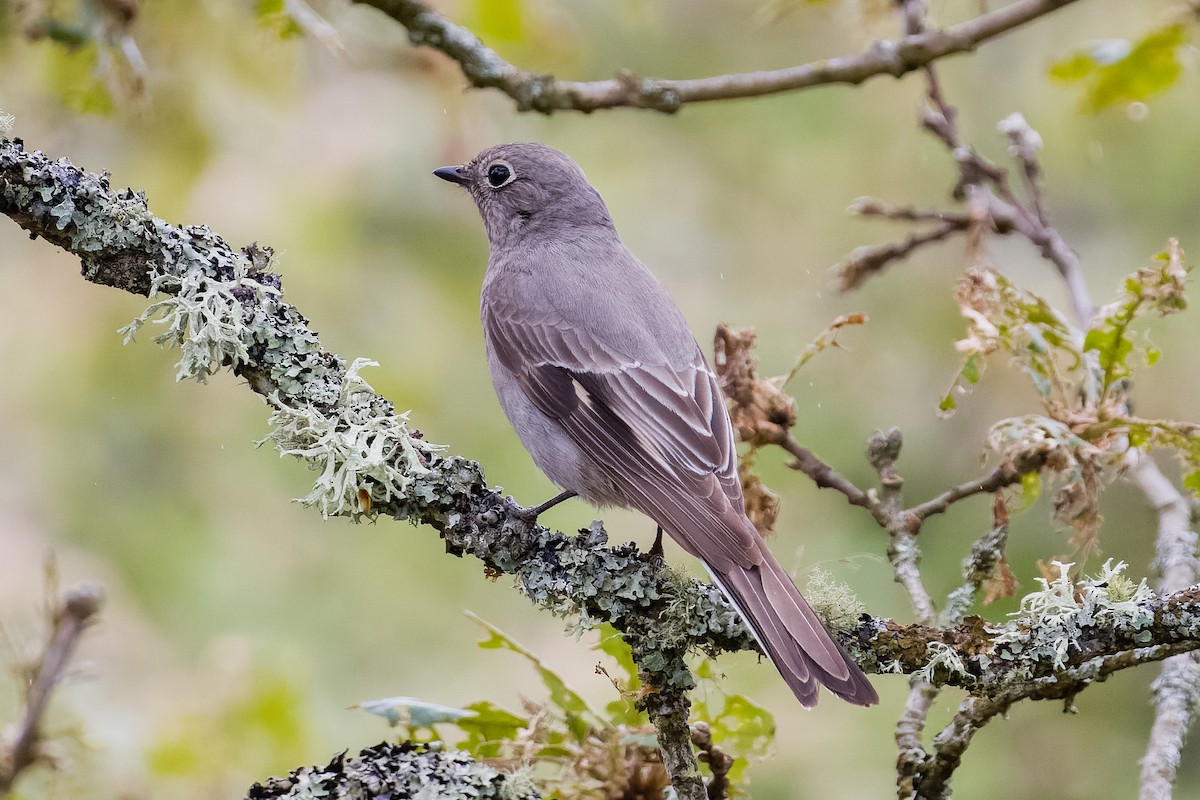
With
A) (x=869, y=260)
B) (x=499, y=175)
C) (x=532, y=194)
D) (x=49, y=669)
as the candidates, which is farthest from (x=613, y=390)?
(x=49, y=669)

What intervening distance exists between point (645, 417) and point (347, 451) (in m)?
1.31

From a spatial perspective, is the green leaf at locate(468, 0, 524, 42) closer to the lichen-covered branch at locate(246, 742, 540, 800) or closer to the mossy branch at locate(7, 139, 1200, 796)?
the mossy branch at locate(7, 139, 1200, 796)

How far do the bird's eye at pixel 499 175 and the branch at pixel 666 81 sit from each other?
2.74 ft

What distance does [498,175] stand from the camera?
4871 mm

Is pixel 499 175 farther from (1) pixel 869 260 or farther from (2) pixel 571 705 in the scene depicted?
(2) pixel 571 705

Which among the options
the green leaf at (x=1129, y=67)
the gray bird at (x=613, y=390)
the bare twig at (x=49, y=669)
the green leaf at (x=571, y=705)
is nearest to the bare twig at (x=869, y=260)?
the gray bird at (x=613, y=390)

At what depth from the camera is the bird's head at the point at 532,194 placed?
476 centimetres

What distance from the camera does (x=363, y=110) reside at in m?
6.02

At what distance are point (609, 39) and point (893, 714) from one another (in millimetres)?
4052

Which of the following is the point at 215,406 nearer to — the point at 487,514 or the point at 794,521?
the point at 794,521

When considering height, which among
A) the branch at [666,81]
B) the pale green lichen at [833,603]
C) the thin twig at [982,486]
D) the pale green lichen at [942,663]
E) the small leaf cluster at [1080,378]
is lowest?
the pale green lichen at [942,663]

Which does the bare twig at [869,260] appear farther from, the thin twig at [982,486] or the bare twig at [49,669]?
the bare twig at [49,669]

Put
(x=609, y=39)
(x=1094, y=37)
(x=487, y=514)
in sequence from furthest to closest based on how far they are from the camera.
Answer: (x=609, y=39)
(x=1094, y=37)
(x=487, y=514)

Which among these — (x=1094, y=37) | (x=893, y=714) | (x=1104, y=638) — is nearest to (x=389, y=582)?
(x=893, y=714)
